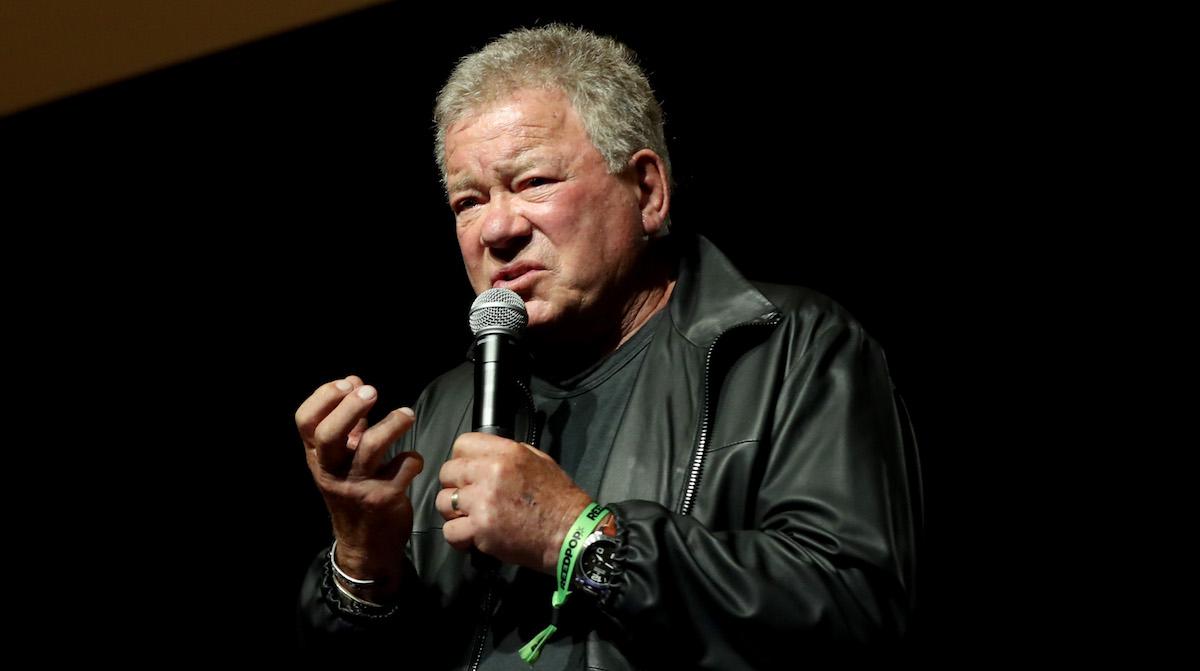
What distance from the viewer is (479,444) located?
1.45 m

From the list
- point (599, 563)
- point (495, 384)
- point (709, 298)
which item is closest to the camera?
point (599, 563)

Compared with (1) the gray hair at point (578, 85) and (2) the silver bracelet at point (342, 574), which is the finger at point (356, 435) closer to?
(2) the silver bracelet at point (342, 574)

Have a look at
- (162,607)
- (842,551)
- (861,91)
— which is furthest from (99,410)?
(842,551)

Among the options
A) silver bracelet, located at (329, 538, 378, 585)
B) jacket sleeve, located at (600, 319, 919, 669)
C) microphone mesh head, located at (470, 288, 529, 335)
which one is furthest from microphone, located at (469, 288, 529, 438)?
silver bracelet, located at (329, 538, 378, 585)

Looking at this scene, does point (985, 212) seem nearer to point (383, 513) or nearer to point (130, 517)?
point (383, 513)

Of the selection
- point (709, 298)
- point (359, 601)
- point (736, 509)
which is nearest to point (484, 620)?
point (359, 601)

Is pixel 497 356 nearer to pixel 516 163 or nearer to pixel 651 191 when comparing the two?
pixel 516 163

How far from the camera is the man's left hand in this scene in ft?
4.61

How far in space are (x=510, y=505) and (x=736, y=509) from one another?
0.34 metres

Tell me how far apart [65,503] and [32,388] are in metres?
0.33

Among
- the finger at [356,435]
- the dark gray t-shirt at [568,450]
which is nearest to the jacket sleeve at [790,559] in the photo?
the dark gray t-shirt at [568,450]

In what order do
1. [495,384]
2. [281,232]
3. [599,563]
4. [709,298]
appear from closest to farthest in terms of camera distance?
[599,563] → [495,384] → [709,298] → [281,232]

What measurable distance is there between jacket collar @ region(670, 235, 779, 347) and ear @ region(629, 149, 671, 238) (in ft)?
0.29

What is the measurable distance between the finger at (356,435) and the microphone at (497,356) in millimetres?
186
